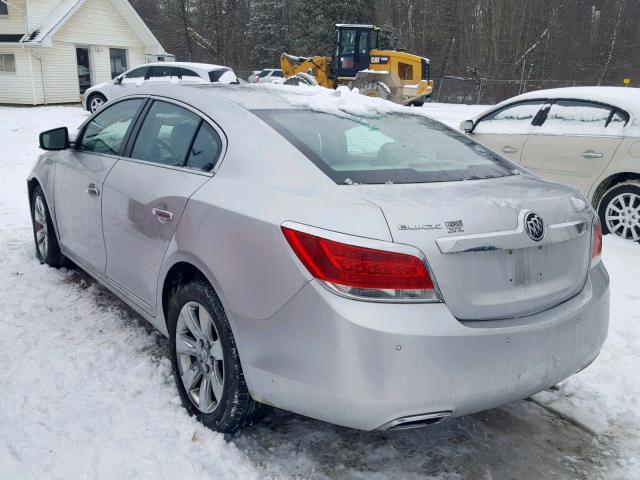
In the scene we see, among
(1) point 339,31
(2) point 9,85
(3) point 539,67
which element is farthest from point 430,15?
(2) point 9,85

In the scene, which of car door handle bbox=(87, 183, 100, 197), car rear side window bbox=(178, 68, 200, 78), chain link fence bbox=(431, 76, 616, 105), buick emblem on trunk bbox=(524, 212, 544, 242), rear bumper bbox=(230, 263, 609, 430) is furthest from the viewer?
chain link fence bbox=(431, 76, 616, 105)

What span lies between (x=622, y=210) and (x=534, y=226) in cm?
442

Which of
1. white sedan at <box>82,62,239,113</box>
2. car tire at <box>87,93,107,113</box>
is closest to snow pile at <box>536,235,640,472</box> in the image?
white sedan at <box>82,62,239,113</box>

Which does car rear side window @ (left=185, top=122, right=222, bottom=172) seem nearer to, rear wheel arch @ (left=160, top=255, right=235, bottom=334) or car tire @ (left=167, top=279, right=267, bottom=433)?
rear wheel arch @ (left=160, top=255, right=235, bottom=334)

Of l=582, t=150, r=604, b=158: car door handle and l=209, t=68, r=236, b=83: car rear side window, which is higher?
l=209, t=68, r=236, b=83: car rear side window

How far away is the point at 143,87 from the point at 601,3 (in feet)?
170

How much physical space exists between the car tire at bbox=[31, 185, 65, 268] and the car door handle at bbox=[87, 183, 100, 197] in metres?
1.08

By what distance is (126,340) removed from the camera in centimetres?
365

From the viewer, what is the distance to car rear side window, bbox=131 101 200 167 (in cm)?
308

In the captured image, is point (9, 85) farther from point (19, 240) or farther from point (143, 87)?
point (143, 87)

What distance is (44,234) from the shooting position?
4.82 m

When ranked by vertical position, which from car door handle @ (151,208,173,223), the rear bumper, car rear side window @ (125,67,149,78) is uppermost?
car rear side window @ (125,67,149,78)

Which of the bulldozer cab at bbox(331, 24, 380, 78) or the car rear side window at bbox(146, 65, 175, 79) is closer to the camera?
the car rear side window at bbox(146, 65, 175, 79)

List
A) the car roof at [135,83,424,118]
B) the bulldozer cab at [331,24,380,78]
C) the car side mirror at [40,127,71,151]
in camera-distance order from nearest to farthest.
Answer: the car roof at [135,83,424,118] → the car side mirror at [40,127,71,151] → the bulldozer cab at [331,24,380,78]
